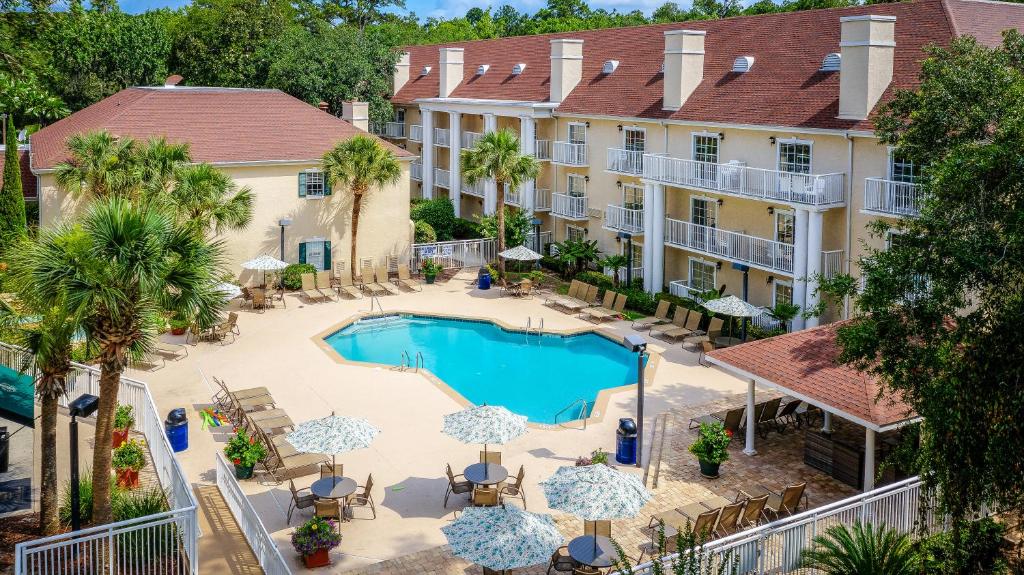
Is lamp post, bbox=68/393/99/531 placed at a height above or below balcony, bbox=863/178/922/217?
below

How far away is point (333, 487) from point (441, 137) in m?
34.5

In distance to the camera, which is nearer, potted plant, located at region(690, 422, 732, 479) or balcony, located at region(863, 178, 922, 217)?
potted plant, located at region(690, 422, 732, 479)

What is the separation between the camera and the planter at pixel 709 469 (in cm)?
1945

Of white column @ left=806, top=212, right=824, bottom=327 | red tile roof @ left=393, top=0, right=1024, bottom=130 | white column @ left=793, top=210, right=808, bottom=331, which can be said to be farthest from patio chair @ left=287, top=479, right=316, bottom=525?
red tile roof @ left=393, top=0, right=1024, bottom=130

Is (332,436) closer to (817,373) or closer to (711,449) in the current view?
(711,449)

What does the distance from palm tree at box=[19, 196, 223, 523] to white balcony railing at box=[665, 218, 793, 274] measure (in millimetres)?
20163

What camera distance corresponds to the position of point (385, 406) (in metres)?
24.4

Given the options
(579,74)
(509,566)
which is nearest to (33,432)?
(509,566)

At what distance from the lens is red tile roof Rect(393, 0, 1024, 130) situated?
29.4 m

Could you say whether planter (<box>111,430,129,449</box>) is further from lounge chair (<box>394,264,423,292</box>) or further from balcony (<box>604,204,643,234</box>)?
balcony (<box>604,204,643,234</box>)

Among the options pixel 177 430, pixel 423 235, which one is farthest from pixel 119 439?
pixel 423 235

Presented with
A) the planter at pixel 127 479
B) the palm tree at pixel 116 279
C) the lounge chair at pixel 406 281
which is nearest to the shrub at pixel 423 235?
the lounge chair at pixel 406 281

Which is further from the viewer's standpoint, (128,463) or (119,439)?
(119,439)

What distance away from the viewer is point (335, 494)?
57.6ft
